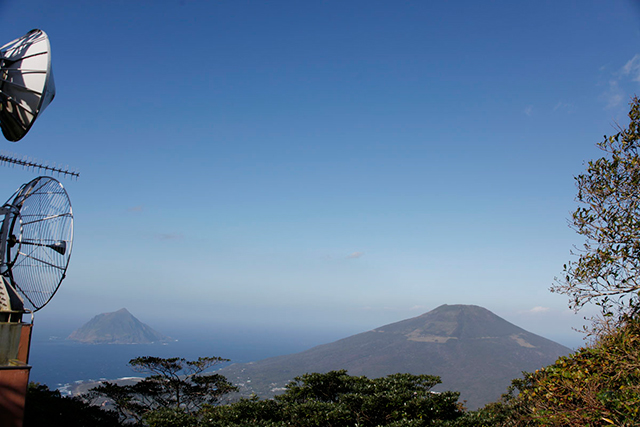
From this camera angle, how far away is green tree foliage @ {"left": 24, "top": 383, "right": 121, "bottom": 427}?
44.3ft

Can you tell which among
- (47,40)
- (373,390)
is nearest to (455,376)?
(373,390)

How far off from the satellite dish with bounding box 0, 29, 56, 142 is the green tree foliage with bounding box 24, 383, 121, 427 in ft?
33.6

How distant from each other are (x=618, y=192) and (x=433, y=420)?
27.3ft

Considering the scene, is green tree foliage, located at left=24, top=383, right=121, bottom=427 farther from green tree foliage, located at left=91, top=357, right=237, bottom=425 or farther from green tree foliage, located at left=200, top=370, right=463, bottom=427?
green tree foliage, located at left=200, top=370, right=463, bottom=427

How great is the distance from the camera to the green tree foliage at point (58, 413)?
13.5 meters

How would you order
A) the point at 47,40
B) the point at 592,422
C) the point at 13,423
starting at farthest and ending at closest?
the point at 47,40
the point at 13,423
the point at 592,422

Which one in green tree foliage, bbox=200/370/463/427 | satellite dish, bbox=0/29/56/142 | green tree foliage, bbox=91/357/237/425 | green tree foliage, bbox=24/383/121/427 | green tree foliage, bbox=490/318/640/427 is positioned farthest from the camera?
green tree foliage, bbox=91/357/237/425

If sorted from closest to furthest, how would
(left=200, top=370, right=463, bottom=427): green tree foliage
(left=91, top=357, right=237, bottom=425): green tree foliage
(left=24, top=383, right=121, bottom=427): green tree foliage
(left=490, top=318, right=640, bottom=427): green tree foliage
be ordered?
(left=490, top=318, right=640, bottom=427): green tree foliage < (left=200, top=370, right=463, bottom=427): green tree foliage < (left=24, top=383, right=121, bottom=427): green tree foliage < (left=91, top=357, right=237, bottom=425): green tree foliage

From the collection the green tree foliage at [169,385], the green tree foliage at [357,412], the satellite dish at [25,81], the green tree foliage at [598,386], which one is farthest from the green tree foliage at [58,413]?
the green tree foliage at [598,386]

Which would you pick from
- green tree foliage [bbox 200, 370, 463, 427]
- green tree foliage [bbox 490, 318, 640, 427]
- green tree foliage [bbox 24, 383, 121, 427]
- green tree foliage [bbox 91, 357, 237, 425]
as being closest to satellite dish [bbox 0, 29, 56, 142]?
green tree foliage [bbox 24, 383, 121, 427]

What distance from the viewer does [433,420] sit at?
37.2ft

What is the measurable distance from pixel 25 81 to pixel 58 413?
13.6 m

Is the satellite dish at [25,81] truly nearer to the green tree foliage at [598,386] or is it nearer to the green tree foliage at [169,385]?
the green tree foliage at [598,386]

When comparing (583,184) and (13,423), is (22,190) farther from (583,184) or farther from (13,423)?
(583,184)
